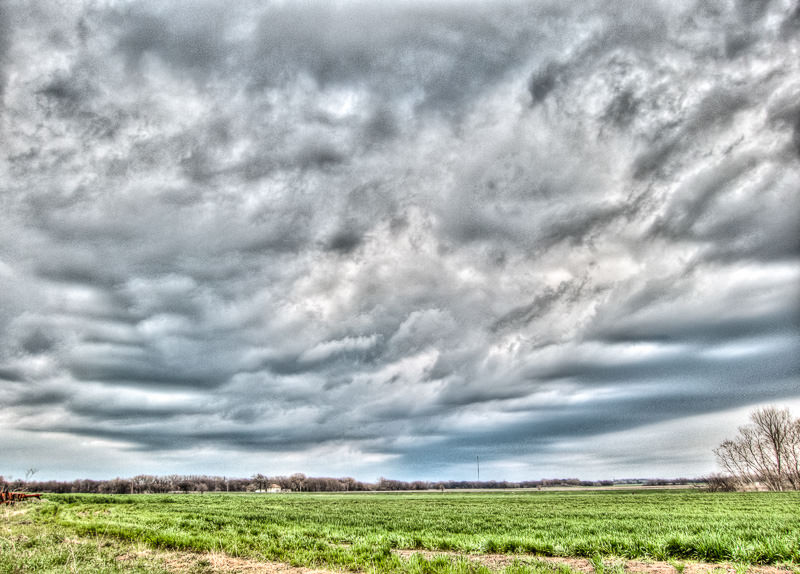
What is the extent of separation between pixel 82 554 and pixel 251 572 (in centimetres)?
719

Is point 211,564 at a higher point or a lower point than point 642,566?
higher

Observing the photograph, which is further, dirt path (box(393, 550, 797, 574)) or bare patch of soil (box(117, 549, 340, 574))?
bare patch of soil (box(117, 549, 340, 574))

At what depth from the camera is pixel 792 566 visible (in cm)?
1307

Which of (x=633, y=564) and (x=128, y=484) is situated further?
(x=128, y=484)

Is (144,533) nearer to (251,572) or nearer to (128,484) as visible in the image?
(251,572)

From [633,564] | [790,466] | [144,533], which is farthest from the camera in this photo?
[790,466]

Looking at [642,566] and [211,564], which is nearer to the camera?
[642,566]

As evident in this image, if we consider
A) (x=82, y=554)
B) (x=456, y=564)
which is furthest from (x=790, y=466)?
(x=82, y=554)

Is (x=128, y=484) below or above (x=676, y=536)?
below

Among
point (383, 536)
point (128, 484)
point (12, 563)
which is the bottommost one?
point (128, 484)

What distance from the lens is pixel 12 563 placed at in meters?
14.3

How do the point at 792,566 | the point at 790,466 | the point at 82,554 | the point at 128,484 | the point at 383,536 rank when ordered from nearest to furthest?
the point at 792,566
the point at 82,554
the point at 383,536
the point at 790,466
the point at 128,484

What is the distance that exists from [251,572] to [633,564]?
460 inches

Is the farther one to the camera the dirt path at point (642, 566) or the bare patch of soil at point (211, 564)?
the bare patch of soil at point (211, 564)
